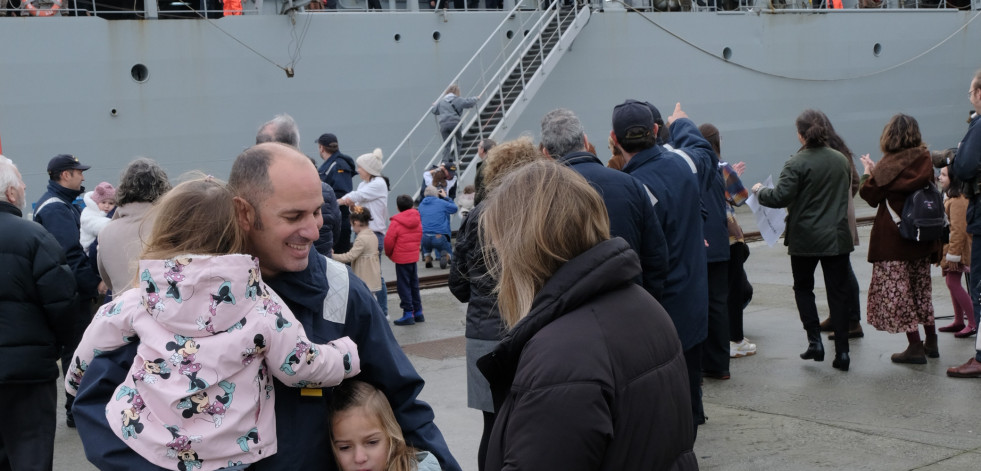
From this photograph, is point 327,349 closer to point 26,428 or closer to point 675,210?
point 26,428

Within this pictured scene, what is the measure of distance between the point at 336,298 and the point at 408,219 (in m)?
7.16

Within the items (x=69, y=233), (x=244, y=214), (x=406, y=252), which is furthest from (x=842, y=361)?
(x=244, y=214)

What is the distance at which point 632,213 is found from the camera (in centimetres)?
431

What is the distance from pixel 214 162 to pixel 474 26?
16.6ft

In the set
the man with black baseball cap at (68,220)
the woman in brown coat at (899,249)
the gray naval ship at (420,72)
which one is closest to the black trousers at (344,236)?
the man with black baseball cap at (68,220)

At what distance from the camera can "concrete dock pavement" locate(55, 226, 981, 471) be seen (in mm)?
5090

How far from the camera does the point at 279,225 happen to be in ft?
7.20

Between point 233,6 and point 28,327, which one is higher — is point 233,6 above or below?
above

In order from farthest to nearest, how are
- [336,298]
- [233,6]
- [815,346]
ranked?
1. [233,6]
2. [815,346]
3. [336,298]

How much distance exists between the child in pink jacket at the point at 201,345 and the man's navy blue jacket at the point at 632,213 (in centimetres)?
228

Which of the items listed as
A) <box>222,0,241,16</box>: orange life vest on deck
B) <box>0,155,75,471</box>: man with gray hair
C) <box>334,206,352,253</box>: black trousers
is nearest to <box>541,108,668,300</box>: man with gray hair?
<box>0,155,75,471</box>: man with gray hair

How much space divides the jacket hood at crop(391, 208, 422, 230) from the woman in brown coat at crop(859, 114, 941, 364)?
436 cm

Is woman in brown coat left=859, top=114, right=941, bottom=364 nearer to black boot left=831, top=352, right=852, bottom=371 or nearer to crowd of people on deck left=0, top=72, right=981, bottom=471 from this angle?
black boot left=831, top=352, right=852, bottom=371

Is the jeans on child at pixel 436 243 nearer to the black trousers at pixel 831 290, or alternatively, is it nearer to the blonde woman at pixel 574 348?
the black trousers at pixel 831 290
